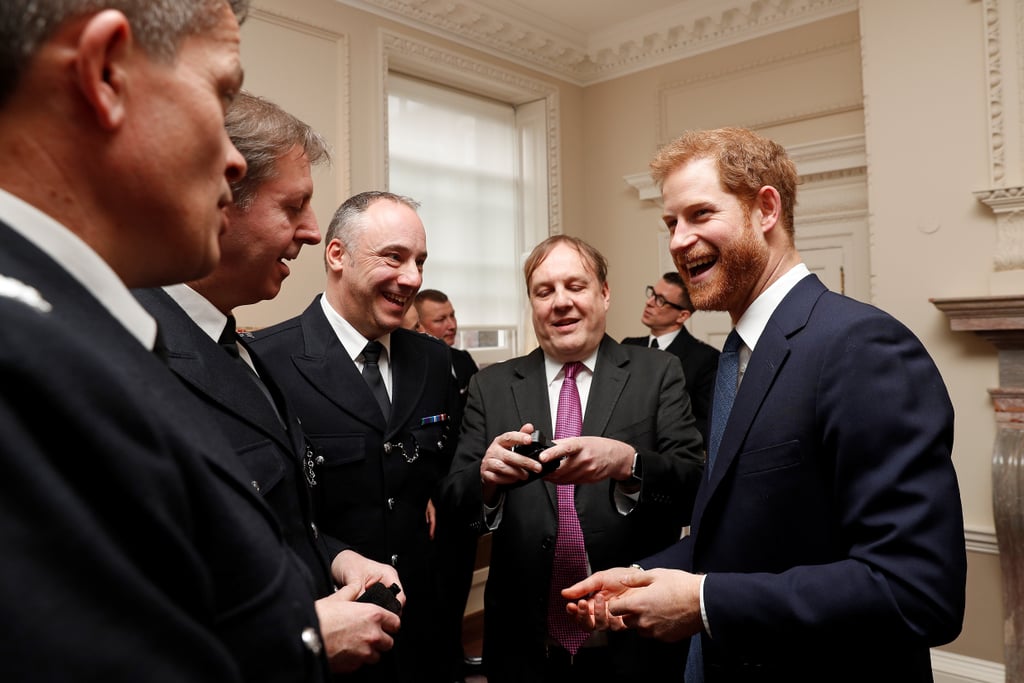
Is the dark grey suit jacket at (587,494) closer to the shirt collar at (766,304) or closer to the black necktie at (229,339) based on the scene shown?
the shirt collar at (766,304)

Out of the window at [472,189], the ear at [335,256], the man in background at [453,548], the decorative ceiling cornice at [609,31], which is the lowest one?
the man in background at [453,548]

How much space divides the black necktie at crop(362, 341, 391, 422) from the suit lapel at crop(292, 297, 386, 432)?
52 millimetres

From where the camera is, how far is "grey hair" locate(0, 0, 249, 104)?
0.51 m

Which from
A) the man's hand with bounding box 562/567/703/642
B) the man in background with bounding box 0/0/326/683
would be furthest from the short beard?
the man in background with bounding box 0/0/326/683

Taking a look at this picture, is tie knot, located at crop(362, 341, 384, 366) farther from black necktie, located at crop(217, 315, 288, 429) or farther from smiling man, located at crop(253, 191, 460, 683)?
black necktie, located at crop(217, 315, 288, 429)

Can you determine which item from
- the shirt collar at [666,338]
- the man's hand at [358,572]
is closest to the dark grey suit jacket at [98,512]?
the man's hand at [358,572]

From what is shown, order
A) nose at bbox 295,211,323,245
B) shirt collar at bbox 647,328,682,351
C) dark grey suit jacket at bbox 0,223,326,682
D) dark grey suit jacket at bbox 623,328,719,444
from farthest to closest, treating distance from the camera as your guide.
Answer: shirt collar at bbox 647,328,682,351
dark grey suit jacket at bbox 623,328,719,444
nose at bbox 295,211,323,245
dark grey suit jacket at bbox 0,223,326,682

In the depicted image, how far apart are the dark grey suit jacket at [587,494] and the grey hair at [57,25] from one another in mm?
Result: 1356

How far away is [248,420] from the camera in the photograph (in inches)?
44.8

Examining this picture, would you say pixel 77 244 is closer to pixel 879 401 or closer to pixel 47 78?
pixel 47 78

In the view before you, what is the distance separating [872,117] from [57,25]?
4120 mm

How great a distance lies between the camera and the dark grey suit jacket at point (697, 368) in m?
3.64

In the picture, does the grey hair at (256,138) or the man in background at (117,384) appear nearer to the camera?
the man in background at (117,384)

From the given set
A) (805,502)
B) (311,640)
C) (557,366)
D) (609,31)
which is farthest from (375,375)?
(609,31)
